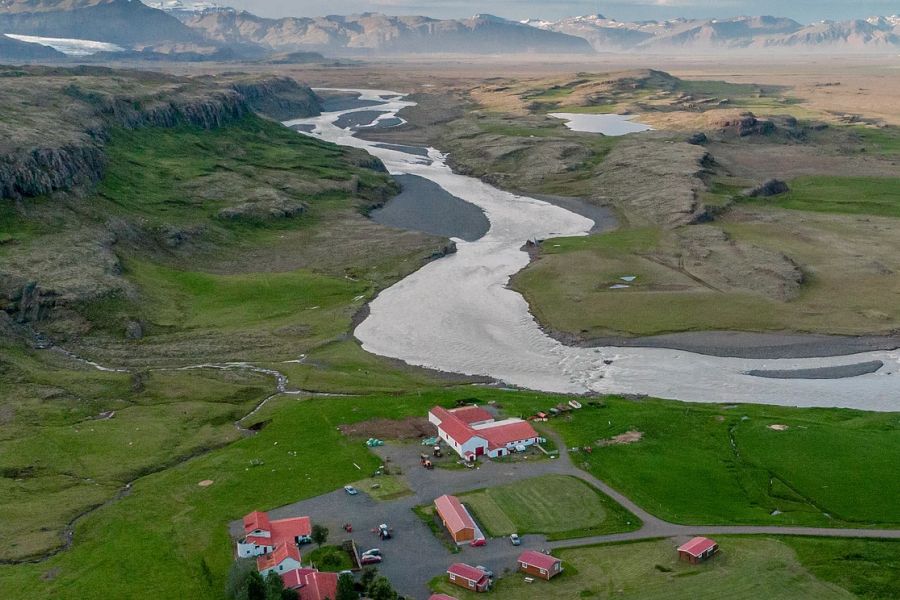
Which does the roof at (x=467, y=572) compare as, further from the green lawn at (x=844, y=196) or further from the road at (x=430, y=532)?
the green lawn at (x=844, y=196)

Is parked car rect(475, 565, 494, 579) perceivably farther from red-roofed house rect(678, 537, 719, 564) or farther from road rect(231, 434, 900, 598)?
red-roofed house rect(678, 537, 719, 564)

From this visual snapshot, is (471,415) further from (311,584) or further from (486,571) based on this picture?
(311,584)

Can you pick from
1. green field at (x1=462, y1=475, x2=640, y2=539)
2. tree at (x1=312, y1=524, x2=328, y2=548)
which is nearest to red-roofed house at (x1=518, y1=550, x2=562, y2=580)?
green field at (x1=462, y1=475, x2=640, y2=539)

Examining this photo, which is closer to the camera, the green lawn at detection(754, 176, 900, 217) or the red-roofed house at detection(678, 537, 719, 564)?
the red-roofed house at detection(678, 537, 719, 564)

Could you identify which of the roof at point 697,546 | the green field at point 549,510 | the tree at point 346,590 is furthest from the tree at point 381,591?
the roof at point 697,546

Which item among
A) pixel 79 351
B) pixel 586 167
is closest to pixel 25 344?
pixel 79 351

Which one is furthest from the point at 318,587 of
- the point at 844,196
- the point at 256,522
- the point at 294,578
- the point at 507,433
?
the point at 844,196

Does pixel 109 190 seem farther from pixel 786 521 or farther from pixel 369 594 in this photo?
pixel 786 521
